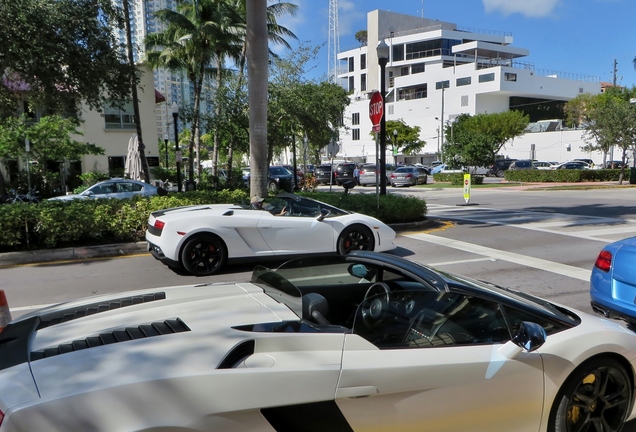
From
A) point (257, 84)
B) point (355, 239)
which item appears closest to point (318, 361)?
point (355, 239)

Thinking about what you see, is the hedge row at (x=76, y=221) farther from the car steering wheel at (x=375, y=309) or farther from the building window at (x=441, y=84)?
the building window at (x=441, y=84)

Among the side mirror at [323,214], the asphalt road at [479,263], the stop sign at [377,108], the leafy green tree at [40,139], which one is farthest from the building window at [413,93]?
the side mirror at [323,214]

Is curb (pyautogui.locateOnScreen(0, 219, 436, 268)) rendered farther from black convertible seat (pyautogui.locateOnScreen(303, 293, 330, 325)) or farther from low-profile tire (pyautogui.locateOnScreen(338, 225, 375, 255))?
black convertible seat (pyautogui.locateOnScreen(303, 293, 330, 325))

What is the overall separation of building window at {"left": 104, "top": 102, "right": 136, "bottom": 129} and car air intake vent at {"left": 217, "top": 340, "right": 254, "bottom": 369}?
1235 inches

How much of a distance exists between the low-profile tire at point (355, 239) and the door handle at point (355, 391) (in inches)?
255

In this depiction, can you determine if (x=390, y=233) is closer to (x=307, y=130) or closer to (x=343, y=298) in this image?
(x=343, y=298)

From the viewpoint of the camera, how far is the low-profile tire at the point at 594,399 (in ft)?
9.90

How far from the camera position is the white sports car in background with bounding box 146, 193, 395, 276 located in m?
7.81

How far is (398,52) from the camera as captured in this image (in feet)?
268

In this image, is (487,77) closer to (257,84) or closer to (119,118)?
(119,118)

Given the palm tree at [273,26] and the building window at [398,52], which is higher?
the building window at [398,52]

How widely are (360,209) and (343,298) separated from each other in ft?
30.1

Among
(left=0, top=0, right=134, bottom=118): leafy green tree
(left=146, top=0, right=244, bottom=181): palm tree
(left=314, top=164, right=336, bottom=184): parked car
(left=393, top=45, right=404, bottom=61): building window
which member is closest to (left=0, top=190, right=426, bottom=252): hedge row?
(left=0, top=0, right=134, bottom=118): leafy green tree

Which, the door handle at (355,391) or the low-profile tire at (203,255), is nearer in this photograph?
the door handle at (355,391)
